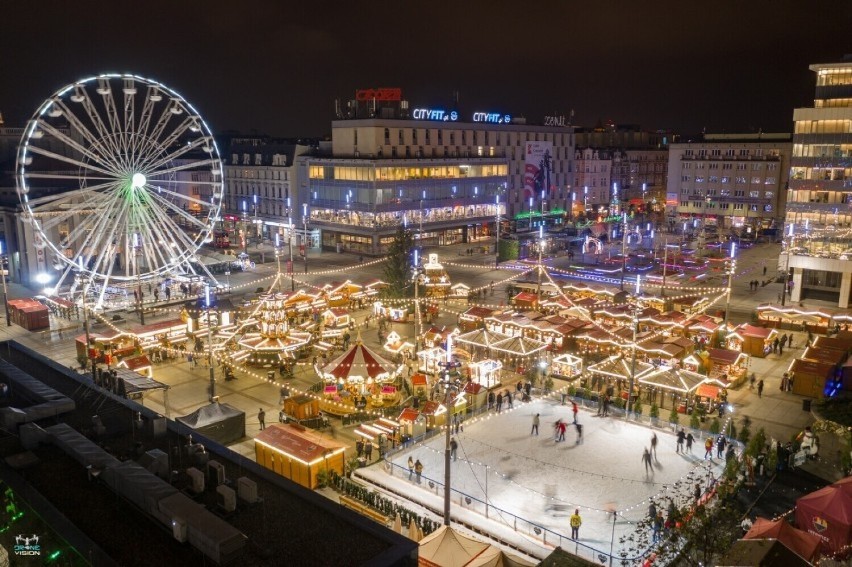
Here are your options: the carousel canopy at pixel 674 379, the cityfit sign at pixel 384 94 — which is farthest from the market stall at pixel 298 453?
the cityfit sign at pixel 384 94

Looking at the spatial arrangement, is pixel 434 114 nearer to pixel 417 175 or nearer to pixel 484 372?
pixel 417 175

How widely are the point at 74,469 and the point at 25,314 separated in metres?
37.4

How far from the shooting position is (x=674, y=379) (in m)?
32.9

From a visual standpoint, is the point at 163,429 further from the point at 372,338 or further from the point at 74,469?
the point at 372,338

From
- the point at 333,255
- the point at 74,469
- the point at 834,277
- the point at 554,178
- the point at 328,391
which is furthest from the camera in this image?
the point at 554,178

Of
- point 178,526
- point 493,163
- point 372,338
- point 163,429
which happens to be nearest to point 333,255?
point 493,163

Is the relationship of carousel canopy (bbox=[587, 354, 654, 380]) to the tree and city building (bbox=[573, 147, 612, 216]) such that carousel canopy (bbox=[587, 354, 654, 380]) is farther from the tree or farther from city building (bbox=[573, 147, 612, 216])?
city building (bbox=[573, 147, 612, 216])

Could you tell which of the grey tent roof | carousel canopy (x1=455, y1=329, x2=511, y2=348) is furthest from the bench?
carousel canopy (x1=455, y1=329, x2=511, y2=348)

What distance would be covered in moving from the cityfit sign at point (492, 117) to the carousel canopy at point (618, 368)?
62.1 metres

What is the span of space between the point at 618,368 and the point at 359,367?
14.0 m

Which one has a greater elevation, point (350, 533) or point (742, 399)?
point (350, 533)

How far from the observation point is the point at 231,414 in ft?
94.8

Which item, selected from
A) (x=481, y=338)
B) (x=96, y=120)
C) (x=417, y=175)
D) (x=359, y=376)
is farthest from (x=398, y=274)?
(x=417, y=175)

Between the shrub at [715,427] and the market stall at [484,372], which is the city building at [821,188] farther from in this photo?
the market stall at [484,372]
